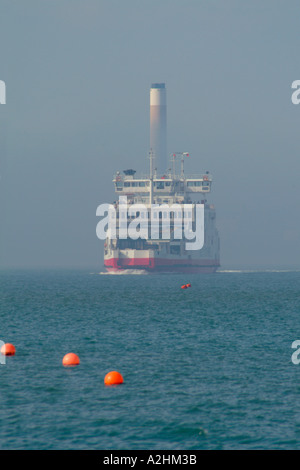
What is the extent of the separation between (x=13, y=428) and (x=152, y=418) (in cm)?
453

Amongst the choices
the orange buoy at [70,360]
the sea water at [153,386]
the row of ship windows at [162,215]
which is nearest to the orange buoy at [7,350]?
the sea water at [153,386]

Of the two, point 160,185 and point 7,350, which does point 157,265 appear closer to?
point 160,185

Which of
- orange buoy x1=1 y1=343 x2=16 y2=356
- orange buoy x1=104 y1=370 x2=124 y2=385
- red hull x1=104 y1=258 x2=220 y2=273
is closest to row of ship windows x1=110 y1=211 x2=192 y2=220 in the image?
red hull x1=104 y1=258 x2=220 y2=273

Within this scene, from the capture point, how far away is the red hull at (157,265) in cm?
17125

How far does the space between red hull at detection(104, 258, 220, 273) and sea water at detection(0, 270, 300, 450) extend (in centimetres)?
10986

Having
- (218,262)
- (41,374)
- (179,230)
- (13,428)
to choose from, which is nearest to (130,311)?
(41,374)

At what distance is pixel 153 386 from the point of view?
31.2 meters

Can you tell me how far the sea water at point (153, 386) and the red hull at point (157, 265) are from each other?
110 m

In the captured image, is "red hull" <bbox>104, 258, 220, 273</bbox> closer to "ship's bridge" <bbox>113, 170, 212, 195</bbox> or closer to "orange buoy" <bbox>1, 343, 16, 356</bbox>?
"ship's bridge" <bbox>113, 170, 212, 195</bbox>

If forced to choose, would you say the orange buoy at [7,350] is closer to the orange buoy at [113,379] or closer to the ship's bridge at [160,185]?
the orange buoy at [113,379]

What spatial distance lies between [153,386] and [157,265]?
140806 millimetres

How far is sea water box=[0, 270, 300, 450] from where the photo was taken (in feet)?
77.9

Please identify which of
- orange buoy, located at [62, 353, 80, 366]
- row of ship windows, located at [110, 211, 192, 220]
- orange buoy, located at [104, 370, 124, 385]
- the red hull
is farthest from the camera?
row of ship windows, located at [110, 211, 192, 220]
